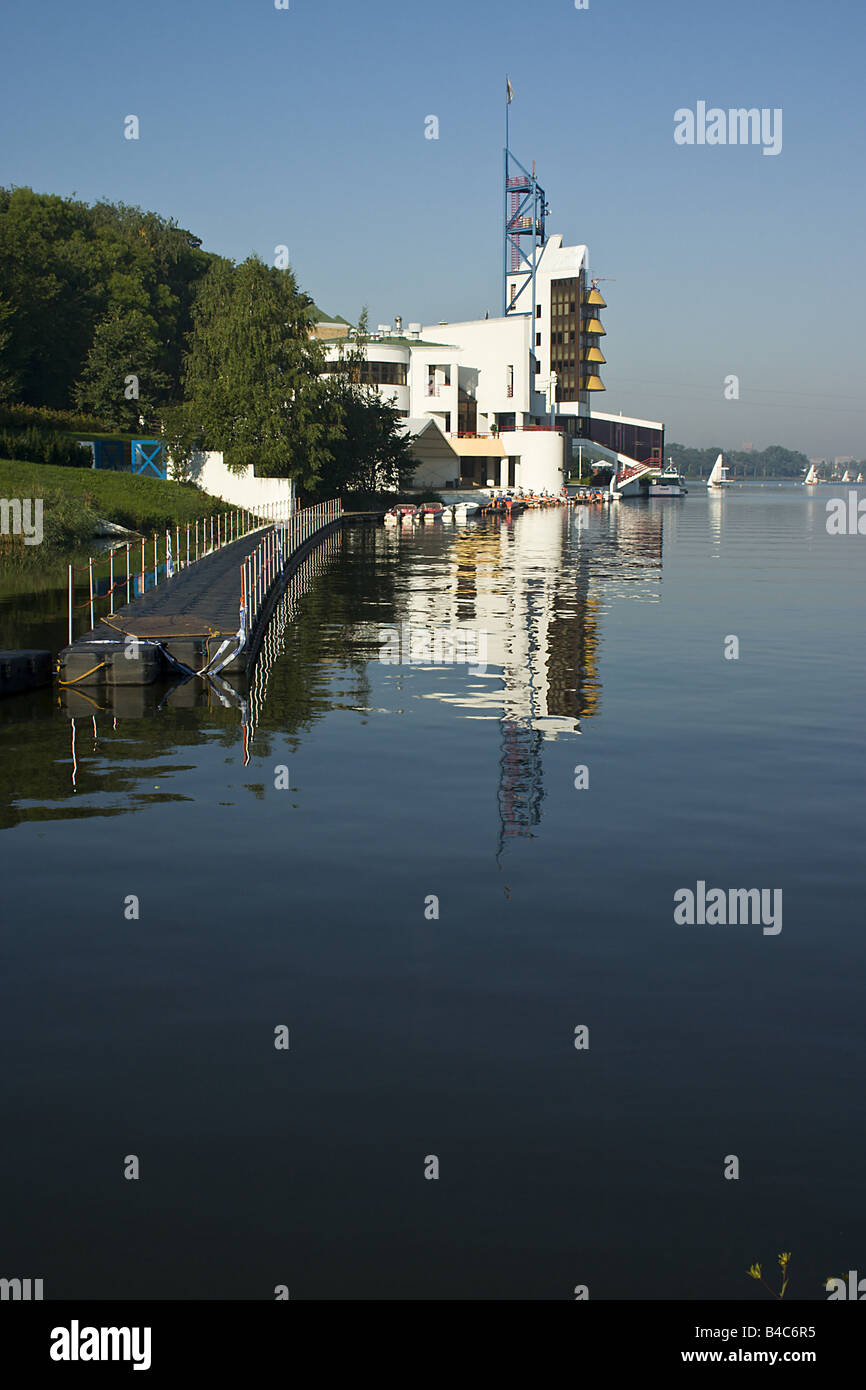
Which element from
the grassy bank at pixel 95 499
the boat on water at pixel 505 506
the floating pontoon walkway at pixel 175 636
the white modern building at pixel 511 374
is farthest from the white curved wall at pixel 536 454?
the floating pontoon walkway at pixel 175 636

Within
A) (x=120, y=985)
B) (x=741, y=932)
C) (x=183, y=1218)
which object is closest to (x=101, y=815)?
(x=120, y=985)

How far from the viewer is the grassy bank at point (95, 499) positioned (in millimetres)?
60094

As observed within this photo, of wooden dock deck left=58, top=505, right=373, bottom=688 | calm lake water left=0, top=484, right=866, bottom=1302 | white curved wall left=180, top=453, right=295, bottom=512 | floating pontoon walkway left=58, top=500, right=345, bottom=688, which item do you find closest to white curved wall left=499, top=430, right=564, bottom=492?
white curved wall left=180, top=453, right=295, bottom=512

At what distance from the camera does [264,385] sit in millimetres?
86312

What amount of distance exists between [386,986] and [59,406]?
9629 centimetres

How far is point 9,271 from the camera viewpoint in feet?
301

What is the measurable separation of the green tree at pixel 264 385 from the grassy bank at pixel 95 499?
5.56m

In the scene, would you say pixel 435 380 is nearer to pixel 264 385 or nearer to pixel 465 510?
pixel 465 510

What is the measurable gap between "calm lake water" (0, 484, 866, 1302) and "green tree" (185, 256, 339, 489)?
61.4 metres

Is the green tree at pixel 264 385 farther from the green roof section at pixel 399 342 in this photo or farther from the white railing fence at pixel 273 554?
the green roof section at pixel 399 342

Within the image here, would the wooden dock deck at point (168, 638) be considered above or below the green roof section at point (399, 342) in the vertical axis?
below

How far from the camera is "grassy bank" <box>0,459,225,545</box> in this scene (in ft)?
197

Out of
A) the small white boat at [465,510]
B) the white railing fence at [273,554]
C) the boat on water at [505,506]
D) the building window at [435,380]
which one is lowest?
the white railing fence at [273,554]
